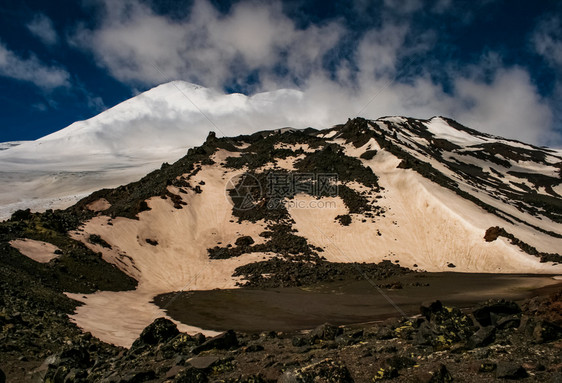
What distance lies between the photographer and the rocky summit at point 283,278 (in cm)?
877

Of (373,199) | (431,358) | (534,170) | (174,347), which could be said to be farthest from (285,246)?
(534,170)

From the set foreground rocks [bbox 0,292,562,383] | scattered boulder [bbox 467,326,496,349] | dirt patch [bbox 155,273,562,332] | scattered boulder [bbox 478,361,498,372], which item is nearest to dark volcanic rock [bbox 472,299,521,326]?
foreground rocks [bbox 0,292,562,383]

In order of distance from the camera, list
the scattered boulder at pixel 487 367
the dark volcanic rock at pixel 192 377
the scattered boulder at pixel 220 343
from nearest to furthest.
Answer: the scattered boulder at pixel 487 367 → the dark volcanic rock at pixel 192 377 → the scattered boulder at pixel 220 343

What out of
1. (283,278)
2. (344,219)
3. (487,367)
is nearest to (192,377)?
(487,367)

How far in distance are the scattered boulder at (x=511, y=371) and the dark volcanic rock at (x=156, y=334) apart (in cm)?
1028

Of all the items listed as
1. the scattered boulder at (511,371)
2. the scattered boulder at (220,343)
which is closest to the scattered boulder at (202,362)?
the scattered boulder at (220,343)

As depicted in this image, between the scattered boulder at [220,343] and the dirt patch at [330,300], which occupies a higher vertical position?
the scattered boulder at [220,343]

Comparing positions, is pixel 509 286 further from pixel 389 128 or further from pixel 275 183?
pixel 389 128

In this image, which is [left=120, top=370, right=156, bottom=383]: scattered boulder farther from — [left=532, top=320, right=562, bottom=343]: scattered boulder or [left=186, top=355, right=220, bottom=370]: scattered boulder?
[left=532, top=320, right=562, bottom=343]: scattered boulder

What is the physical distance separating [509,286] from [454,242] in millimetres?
12983

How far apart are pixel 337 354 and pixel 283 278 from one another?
23.0 meters

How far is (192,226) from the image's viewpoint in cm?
4328

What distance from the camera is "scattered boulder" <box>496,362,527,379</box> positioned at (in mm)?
6270

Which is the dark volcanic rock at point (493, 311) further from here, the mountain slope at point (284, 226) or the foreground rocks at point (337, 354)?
the mountain slope at point (284, 226)
